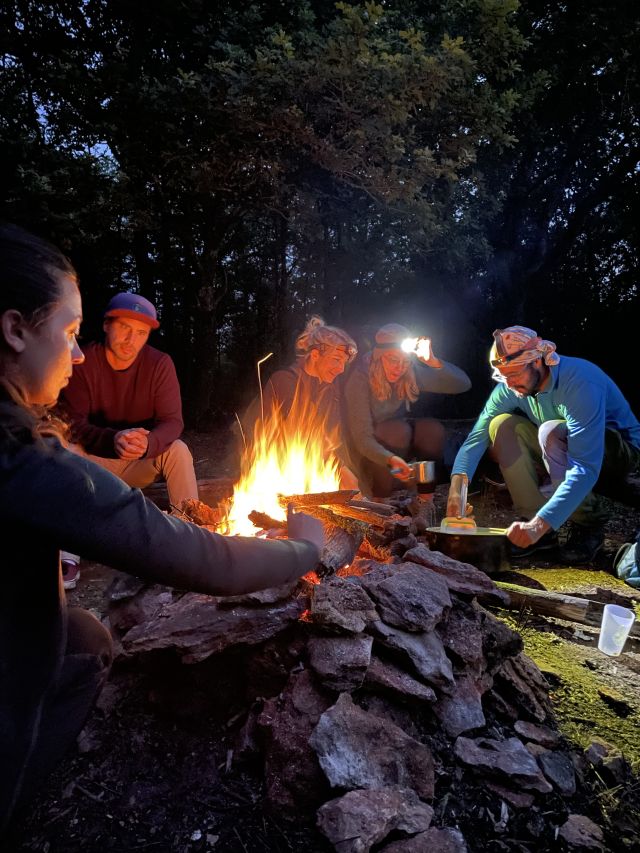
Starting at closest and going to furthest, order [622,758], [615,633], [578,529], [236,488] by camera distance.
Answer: [622,758] → [615,633] → [236,488] → [578,529]

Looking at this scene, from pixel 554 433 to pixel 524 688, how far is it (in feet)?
9.33

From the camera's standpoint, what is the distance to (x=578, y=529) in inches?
201

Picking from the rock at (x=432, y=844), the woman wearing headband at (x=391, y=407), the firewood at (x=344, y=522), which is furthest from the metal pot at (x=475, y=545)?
the rock at (x=432, y=844)

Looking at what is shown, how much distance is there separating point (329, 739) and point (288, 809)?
0.30 meters

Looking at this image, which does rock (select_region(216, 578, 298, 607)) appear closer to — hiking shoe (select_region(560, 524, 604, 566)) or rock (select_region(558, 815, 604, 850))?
rock (select_region(558, 815, 604, 850))

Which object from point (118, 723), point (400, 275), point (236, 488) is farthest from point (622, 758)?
point (400, 275)

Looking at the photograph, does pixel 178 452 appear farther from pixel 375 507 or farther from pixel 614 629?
pixel 614 629

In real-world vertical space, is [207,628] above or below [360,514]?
below

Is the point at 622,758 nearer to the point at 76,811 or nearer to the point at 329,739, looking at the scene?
the point at 329,739

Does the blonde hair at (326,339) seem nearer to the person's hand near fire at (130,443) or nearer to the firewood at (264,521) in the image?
the person's hand near fire at (130,443)

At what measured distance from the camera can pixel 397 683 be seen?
2.33 metres

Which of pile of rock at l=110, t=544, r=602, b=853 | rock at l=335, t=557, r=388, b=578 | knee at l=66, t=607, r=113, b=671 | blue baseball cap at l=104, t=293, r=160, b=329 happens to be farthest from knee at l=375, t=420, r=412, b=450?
knee at l=66, t=607, r=113, b=671

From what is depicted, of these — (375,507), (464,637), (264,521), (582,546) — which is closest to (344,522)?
(375,507)

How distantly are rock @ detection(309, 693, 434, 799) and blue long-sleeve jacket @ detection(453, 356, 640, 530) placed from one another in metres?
2.56
